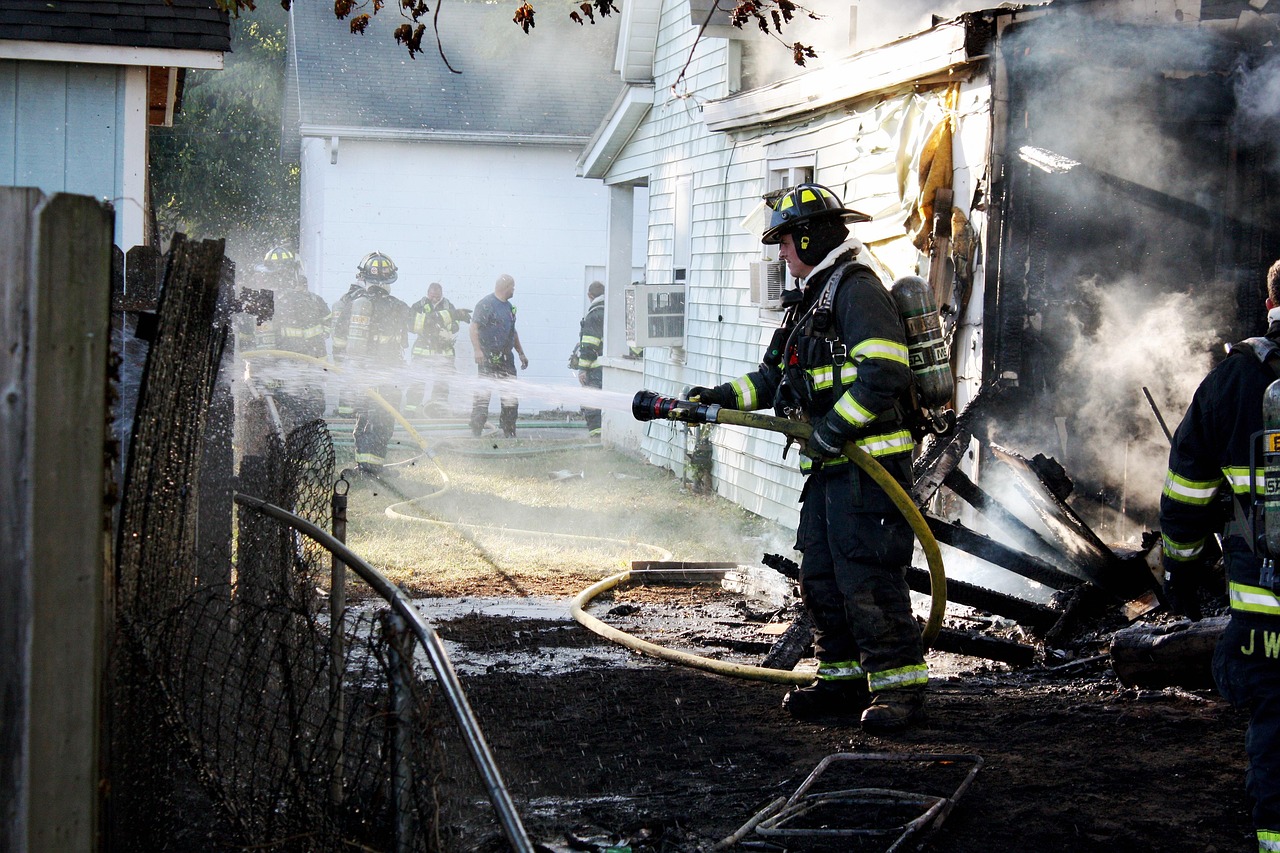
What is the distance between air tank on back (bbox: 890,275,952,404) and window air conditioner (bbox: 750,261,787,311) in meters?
5.57

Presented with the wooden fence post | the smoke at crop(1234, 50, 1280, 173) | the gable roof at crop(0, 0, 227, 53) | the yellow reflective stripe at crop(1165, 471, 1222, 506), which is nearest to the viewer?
the wooden fence post

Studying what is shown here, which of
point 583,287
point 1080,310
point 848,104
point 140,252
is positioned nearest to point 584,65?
point 583,287

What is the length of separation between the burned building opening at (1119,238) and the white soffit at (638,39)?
28.0ft

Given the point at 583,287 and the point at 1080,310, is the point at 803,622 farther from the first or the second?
the point at 583,287

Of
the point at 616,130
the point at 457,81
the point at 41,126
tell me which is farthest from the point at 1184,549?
the point at 457,81

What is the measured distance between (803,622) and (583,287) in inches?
746

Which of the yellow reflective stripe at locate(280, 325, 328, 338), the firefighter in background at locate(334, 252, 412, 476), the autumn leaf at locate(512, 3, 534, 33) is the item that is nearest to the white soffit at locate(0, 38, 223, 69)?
the autumn leaf at locate(512, 3, 534, 33)

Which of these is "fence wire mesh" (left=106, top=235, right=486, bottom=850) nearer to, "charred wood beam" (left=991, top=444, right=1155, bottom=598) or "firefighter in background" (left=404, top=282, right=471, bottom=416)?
"charred wood beam" (left=991, top=444, right=1155, bottom=598)

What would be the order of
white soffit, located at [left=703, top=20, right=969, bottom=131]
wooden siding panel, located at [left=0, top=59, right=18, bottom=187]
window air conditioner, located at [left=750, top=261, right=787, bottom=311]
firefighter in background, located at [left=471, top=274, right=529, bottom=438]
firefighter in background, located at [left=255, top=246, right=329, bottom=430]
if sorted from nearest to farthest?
white soffit, located at [left=703, top=20, right=969, bottom=131] < wooden siding panel, located at [left=0, top=59, right=18, bottom=187] < window air conditioner, located at [left=750, top=261, right=787, bottom=311] < firefighter in background, located at [left=255, top=246, right=329, bottom=430] < firefighter in background, located at [left=471, top=274, right=529, bottom=438]

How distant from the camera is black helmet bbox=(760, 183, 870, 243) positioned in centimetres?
513

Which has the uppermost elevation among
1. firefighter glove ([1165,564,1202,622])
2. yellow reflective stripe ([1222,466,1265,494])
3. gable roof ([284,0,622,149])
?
gable roof ([284,0,622,149])

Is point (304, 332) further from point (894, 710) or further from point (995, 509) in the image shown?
point (894, 710)

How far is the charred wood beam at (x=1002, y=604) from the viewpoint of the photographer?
20.3 feet

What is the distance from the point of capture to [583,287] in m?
24.3
